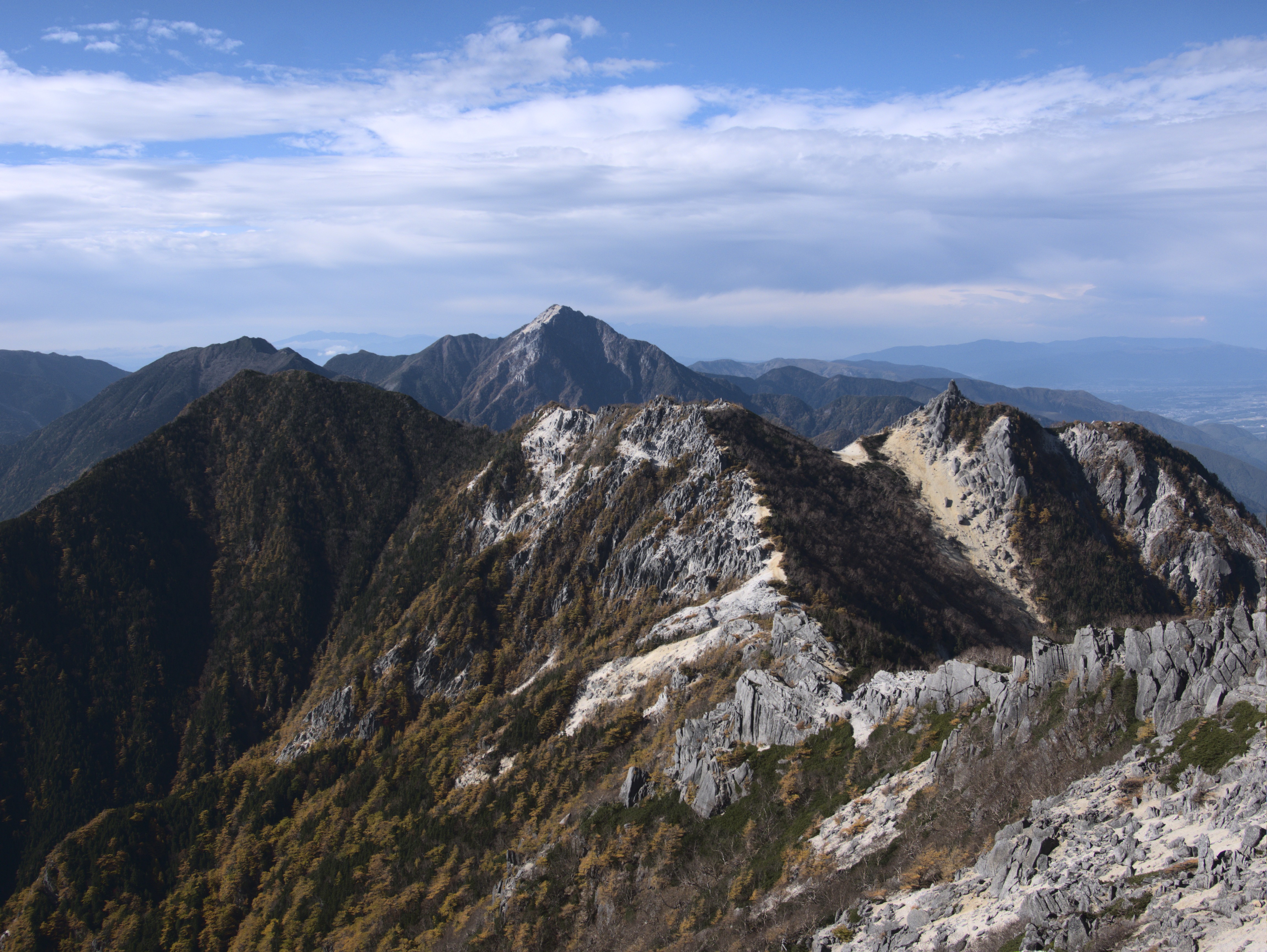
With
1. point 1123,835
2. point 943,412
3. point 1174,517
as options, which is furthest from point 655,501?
point 1174,517

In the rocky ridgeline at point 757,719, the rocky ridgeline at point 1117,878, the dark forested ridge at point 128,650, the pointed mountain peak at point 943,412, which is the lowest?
the dark forested ridge at point 128,650

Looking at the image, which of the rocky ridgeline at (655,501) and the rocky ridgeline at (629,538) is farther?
the rocky ridgeline at (655,501)

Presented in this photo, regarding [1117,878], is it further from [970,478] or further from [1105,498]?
[1105,498]

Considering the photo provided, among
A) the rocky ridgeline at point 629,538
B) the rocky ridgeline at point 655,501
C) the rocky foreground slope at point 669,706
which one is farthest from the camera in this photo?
the rocky ridgeline at point 655,501

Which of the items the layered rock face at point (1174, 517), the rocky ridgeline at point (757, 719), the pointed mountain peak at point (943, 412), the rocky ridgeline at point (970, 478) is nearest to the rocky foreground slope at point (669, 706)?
the rocky ridgeline at point (757, 719)

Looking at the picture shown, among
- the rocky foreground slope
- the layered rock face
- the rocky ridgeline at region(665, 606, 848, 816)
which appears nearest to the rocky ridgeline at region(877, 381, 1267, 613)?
the layered rock face

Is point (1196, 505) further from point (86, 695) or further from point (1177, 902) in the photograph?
point (86, 695)

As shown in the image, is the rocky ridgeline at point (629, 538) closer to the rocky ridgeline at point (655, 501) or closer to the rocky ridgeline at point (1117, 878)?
the rocky ridgeline at point (655, 501)
